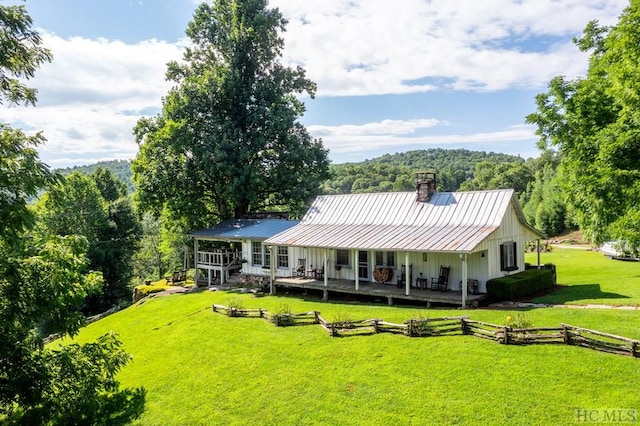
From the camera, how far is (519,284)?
1853cm

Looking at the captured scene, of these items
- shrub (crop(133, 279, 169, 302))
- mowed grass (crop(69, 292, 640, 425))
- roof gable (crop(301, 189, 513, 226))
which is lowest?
shrub (crop(133, 279, 169, 302))

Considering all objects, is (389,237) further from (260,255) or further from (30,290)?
(30,290)

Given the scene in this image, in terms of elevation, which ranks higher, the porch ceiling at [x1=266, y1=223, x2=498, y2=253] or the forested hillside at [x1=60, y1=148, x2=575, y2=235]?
the forested hillside at [x1=60, y1=148, x2=575, y2=235]

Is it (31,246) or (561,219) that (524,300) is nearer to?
(31,246)

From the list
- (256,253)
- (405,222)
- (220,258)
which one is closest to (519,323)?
(405,222)

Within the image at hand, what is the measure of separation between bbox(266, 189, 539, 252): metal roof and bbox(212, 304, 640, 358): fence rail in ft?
13.0

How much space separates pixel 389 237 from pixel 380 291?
8.34 ft

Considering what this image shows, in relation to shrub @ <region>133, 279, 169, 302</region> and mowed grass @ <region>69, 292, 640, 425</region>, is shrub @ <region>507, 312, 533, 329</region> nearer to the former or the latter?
mowed grass @ <region>69, 292, 640, 425</region>

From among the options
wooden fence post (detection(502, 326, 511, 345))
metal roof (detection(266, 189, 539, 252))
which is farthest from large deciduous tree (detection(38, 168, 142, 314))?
wooden fence post (detection(502, 326, 511, 345))

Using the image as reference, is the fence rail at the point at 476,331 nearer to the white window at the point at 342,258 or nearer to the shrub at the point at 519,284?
the shrub at the point at 519,284

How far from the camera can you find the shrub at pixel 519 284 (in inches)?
711

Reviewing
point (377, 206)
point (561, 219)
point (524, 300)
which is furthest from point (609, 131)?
point (561, 219)

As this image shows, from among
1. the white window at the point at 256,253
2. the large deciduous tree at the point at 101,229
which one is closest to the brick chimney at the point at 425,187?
the white window at the point at 256,253

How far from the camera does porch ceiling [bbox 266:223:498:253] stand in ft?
58.8
